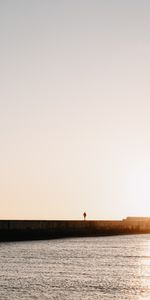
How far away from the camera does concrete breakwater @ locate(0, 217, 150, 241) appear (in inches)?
3268

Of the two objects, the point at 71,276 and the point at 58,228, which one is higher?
the point at 58,228

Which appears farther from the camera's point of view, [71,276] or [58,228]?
[58,228]

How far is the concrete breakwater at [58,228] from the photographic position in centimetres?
8300

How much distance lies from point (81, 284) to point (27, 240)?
51.1 meters

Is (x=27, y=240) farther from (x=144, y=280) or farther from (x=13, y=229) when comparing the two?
(x=144, y=280)

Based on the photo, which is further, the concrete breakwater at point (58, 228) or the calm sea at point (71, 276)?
the concrete breakwater at point (58, 228)

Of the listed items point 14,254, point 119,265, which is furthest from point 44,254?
point 119,265

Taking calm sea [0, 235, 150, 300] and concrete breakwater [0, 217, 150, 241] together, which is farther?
concrete breakwater [0, 217, 150, 241]

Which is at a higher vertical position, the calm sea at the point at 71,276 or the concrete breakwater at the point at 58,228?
the concrete breakwater at the point at 58,228

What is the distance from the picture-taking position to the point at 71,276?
3881 cm

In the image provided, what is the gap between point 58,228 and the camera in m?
97.8

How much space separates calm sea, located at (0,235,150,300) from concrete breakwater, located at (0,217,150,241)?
2515 centimetres

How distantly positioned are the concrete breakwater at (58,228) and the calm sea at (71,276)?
25153mm

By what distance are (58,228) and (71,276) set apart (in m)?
59.2
